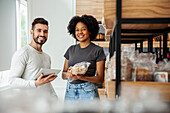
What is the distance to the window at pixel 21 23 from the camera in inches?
133

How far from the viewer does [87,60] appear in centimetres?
192

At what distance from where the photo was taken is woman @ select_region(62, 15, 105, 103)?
1840mm

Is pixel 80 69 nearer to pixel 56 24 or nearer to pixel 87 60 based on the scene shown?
pixel 87 60

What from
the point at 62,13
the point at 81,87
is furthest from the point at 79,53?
the point at 62,13

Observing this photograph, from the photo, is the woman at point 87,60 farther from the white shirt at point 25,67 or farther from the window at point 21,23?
the window at point 21,23

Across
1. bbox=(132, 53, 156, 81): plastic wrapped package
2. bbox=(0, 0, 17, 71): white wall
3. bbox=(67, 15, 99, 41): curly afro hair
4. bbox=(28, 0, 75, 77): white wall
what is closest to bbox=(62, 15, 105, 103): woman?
bbox=(67, 15, 99, 41): curly afro hair

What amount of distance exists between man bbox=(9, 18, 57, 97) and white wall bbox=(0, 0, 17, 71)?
1040 millimetres

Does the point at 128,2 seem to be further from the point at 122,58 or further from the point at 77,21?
the point at 77,21

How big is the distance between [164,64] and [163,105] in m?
0.78

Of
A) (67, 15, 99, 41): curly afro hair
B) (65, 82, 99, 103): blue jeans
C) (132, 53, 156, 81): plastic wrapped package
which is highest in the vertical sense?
(67, 15, 99, 41): curly afro hair

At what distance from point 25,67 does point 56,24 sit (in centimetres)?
186

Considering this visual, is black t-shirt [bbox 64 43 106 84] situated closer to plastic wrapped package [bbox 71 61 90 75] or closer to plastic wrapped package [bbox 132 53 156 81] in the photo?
plastic wrapped package [bbox 71 61 90 75]

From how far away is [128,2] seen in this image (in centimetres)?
97

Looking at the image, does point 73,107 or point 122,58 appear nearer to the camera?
point 73,107
